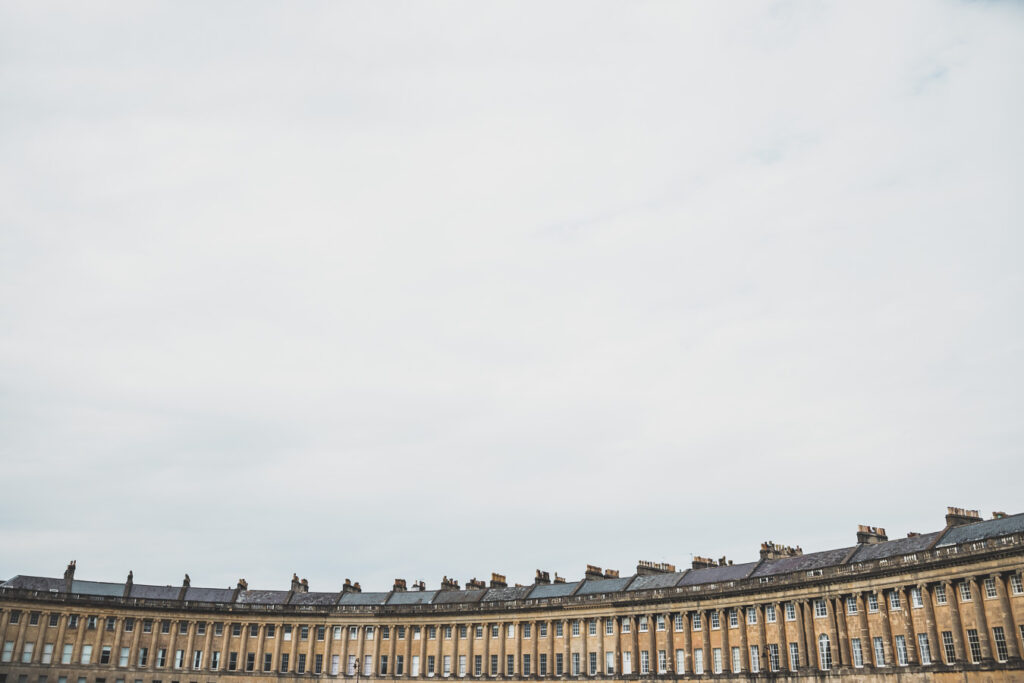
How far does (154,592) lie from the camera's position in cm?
9825

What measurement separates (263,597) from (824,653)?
6321 cm

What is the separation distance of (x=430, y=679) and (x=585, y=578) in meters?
19.1

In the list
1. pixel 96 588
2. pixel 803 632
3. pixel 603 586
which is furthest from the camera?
pixel 96 588

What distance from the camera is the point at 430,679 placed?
90.6 m

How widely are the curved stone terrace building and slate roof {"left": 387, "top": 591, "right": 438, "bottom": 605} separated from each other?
29cm

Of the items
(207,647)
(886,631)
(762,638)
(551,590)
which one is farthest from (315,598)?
(886,631)

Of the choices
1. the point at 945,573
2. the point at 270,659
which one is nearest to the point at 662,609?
the point at 945,573

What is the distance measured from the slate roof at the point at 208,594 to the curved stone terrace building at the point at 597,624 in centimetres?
32

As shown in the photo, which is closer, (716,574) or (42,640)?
(716,574)

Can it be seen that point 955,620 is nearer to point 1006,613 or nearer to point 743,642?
point 1006,613

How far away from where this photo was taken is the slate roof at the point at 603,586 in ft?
283

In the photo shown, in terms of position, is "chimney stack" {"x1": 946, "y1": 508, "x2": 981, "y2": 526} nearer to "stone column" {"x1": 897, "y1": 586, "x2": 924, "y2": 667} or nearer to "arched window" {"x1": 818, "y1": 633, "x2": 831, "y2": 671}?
"stone column" {"x1": 897, "y1": 586, "x2": 924, "y2": 667}

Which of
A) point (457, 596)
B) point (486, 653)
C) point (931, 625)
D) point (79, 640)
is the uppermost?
point (457, 596)

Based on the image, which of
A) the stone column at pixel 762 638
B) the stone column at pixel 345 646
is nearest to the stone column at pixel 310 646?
the stone column at pixel 345 646
